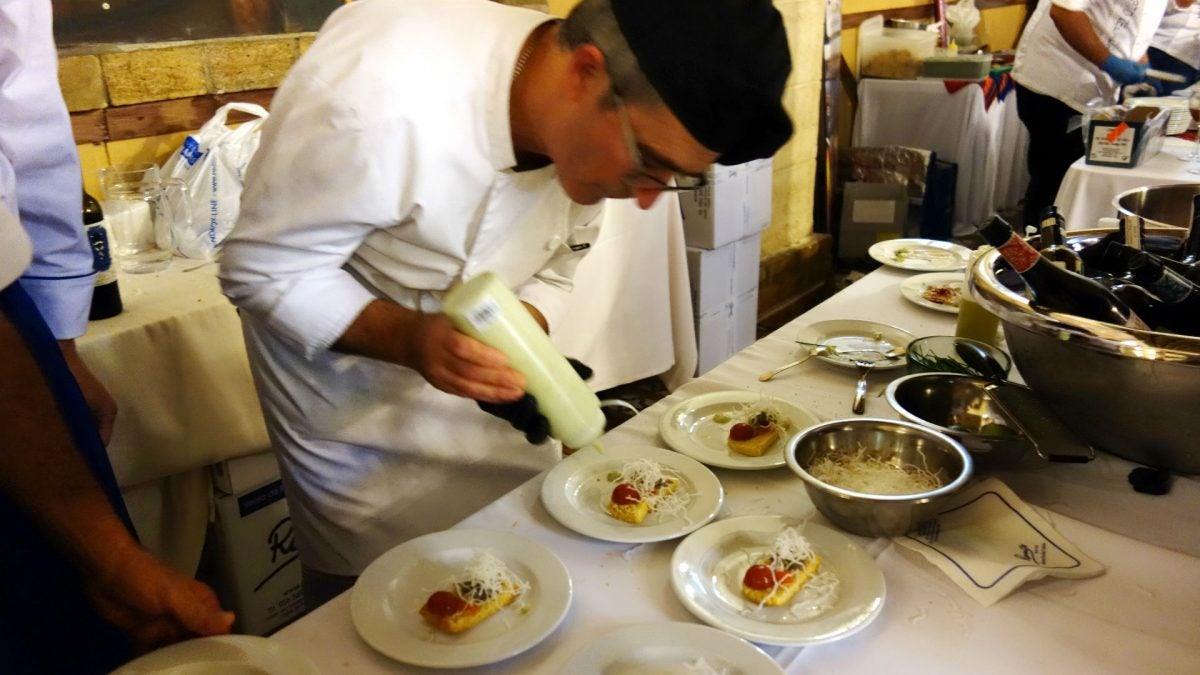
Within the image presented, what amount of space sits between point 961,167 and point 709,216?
8.42 feet

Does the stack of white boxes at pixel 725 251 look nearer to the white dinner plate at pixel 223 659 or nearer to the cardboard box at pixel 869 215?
the cardboard box at pixel 869 215

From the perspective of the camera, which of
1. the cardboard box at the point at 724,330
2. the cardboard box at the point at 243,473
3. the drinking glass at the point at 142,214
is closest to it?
the cardboard box at the point at 243,473

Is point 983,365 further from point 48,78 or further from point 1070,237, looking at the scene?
point 48,78

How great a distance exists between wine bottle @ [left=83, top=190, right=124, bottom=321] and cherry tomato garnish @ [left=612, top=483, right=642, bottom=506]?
1223mm

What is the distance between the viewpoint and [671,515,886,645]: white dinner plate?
88 centimetres

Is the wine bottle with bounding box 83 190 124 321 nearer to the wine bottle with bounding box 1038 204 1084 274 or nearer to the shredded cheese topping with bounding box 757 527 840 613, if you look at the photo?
the shredded cheese topping with bounding box 757 527 840 613

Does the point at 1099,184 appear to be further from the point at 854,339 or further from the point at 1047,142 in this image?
the point at 1047,142

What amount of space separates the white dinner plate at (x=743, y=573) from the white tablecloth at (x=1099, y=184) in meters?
2.04

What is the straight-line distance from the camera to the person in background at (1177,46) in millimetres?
4301

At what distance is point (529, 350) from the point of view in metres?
0.97

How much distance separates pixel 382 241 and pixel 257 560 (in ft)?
3.94

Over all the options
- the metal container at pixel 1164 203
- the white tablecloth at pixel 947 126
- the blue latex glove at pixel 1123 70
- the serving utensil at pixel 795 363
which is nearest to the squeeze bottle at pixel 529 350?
the serving utensil at pixel 795 363

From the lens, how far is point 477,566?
0.95 metres

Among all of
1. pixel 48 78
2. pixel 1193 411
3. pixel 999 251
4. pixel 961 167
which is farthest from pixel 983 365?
pixel 961 167
